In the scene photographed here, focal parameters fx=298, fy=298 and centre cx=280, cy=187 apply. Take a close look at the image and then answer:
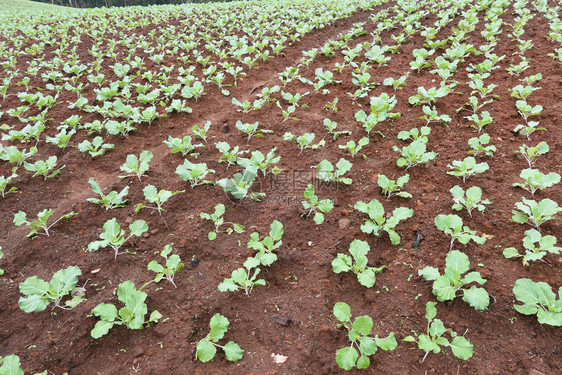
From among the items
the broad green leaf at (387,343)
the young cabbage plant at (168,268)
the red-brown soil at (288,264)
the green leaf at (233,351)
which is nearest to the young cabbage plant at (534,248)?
the red-brown soil at (288,264)

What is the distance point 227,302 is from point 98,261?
1.27 metres

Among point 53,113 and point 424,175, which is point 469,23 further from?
point 53,113

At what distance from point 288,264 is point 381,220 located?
879 millimetres

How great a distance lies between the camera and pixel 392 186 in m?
2.87

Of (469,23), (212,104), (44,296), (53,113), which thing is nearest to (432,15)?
(469,23)

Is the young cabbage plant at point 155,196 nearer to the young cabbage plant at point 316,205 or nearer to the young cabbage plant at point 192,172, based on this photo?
the young cabbage plant at point 192,172

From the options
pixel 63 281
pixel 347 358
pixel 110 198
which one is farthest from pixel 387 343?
pixel 110 198

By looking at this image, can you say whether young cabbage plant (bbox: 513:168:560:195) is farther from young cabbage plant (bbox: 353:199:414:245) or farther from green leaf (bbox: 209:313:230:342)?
green leaf (bbox: 209:313:230:342)

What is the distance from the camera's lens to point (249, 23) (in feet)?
36.0

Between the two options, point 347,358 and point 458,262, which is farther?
point 458,262

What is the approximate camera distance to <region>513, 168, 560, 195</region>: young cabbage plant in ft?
8.65

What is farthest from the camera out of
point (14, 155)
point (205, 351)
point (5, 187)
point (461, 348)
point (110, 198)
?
point (14, 155)

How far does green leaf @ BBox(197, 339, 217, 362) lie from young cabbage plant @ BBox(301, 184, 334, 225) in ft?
4.45

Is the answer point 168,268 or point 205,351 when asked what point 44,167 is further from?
point 205,351
